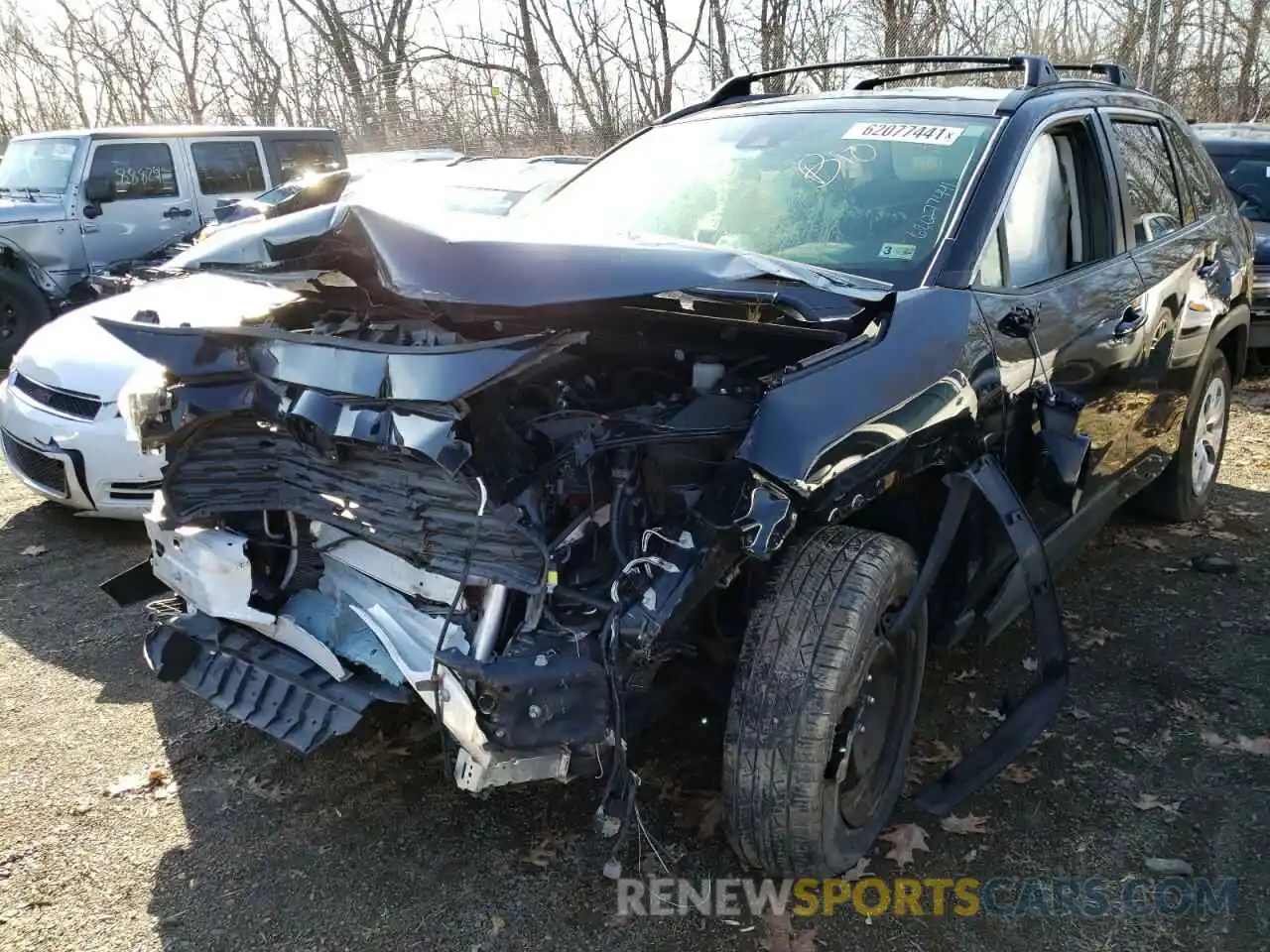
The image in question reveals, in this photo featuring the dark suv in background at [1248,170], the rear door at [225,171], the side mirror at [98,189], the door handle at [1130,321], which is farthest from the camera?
the rear door at [225,171]

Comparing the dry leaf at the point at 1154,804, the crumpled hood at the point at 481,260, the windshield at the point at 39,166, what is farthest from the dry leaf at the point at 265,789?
the windshield at the point at 39,166

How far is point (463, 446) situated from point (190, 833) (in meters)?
1.50

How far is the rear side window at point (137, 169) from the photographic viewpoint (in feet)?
30.7

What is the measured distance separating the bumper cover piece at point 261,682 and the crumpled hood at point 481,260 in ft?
3.44

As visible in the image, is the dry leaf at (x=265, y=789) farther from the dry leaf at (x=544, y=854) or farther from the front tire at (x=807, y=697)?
the front tire at (x=807, y=697)

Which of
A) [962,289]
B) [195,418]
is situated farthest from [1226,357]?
[195,418]

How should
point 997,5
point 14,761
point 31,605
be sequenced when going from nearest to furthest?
point 14,761 → point 31,605 → point 997,5

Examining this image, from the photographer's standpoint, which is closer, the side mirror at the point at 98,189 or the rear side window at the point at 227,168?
the side mirror at the point at 98,189

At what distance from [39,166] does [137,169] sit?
37.7 inches

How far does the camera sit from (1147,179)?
3.95 meters

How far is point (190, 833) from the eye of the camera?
2.79m

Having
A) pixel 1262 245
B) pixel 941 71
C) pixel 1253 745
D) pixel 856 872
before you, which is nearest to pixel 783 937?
pixel 856 872

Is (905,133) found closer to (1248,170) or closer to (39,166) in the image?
(1248,170)

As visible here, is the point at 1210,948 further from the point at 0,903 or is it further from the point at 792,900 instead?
the point at 0,903
